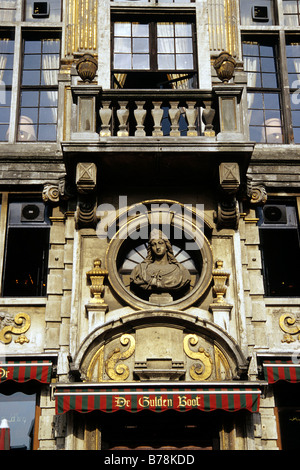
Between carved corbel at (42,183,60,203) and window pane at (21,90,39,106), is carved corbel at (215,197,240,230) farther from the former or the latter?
window pane at (21,90,39,106)

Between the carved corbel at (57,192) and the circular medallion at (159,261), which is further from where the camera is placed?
the carved corbel at (57,192)

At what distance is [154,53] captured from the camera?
600 inches

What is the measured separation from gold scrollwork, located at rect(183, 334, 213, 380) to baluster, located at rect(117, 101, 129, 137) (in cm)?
424

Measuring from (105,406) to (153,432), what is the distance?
49.9 inches

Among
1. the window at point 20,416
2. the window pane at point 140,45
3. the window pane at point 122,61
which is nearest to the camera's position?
the window at point 20,416

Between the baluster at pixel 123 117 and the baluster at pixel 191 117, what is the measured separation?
1.24m

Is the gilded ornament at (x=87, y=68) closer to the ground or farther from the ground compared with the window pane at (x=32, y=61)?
closer to the ground

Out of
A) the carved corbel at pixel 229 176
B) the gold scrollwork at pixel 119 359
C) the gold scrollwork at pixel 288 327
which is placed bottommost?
the gold scrollwork at pixel 119 359

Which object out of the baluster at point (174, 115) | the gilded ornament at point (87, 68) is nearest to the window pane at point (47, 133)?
the gilded ornament at point (87, 68)

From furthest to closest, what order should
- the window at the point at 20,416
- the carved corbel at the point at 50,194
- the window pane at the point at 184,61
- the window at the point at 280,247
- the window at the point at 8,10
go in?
the window at the point at 8,10 < the window pane at the point at 184,61 < the carved corbel at the point at 50,194 < the window at the point at 280,247 < the window at the point at 20,416

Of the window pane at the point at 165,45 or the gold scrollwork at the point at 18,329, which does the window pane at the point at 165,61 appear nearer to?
the window pane at the point at 165,45

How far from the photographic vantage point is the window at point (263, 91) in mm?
14961

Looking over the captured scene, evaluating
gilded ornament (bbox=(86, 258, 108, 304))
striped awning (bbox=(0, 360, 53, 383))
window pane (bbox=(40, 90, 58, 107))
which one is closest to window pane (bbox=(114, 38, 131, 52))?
window pane (bbox=(40, 90, 58, 107))

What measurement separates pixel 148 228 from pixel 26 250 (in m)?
2.58
